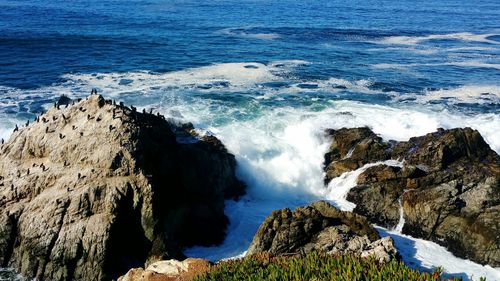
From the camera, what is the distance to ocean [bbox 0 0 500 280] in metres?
28.5

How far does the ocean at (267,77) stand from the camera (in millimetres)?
28469

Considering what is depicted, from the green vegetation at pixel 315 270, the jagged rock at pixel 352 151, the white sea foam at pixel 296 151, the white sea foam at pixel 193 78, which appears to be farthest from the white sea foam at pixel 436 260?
the white sea foam at pixel 193 78

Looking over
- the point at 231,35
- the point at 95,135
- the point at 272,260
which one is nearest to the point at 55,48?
the point at 231,35

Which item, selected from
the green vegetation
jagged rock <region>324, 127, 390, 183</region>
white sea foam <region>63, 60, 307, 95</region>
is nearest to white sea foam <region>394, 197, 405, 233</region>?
jagged rock <region>324, 127, 390, 183</region>

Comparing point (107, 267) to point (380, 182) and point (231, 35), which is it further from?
point (231, 35)

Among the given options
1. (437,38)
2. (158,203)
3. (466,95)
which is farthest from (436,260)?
(437,38)

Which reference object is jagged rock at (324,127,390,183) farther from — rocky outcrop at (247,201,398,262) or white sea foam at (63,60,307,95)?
white sea foam at (63,60,307,95)

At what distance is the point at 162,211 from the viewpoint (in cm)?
1969

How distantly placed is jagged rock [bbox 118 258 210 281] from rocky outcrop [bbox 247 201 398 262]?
437 cm

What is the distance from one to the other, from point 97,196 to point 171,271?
18.6ft

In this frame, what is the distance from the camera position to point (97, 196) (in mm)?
18641

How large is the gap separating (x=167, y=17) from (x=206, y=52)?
2514 centimetres

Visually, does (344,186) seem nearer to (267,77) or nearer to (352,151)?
(352,151)

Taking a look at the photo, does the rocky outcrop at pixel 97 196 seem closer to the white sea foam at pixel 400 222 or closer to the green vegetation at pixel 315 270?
the green vegetation at pixel 315 270
